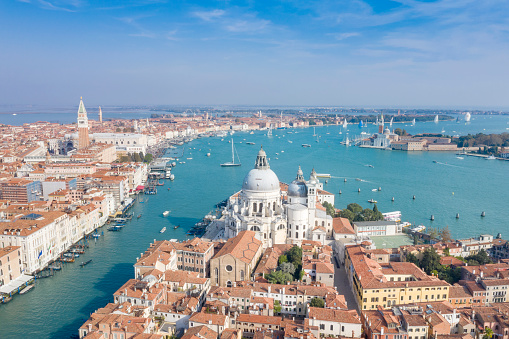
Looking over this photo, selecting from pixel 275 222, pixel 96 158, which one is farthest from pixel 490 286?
pixel 96 158

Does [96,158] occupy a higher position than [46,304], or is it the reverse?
[96,158]

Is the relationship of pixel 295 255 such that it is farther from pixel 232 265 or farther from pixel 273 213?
pixel 273 213

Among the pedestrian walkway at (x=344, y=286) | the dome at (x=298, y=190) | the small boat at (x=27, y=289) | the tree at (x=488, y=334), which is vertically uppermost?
the dome at (x=298, y=190)

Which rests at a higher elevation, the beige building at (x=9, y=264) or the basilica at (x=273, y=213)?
the basilica at (x=273, y=213)

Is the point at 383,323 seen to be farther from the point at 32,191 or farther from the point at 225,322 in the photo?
the point at 32,191

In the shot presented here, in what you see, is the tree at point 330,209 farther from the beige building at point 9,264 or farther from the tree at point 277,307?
the beige building at point 9,264

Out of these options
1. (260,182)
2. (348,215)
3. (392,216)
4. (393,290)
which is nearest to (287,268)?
(393,290)

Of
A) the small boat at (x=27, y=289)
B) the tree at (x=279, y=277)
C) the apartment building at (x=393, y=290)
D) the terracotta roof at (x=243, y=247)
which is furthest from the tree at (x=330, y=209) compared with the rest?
the small boat at (x=27, y=289)
